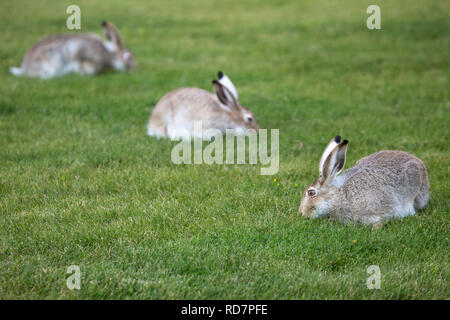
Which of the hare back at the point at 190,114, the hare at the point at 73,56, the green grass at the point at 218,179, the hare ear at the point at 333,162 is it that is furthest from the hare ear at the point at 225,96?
the hare at the point at 73,56

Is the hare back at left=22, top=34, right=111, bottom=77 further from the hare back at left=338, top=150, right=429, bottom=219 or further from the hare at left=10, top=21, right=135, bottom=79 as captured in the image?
the hare back at left=338, top=150, right=429, bottom=219

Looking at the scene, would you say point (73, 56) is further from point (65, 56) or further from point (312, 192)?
point (312, 192)

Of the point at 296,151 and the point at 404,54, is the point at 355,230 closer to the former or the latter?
the point at 296,151

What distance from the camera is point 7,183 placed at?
694 centimetres

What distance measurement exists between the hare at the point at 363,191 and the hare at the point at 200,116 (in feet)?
10.8

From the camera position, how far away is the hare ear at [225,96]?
9117 mm

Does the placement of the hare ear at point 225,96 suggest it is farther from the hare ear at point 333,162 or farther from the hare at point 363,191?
the hare ear at point 333,162

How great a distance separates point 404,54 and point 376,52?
2.45ft

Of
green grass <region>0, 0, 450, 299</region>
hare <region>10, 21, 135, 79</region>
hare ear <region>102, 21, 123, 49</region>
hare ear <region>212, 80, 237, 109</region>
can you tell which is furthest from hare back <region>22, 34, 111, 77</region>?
hare ear <region>212, 80, 237, 109</region>

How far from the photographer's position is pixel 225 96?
925 cm

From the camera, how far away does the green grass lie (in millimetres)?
4891

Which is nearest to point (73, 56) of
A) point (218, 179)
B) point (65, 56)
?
point (65, 56)

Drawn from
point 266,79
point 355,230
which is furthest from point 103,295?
point 266,79
